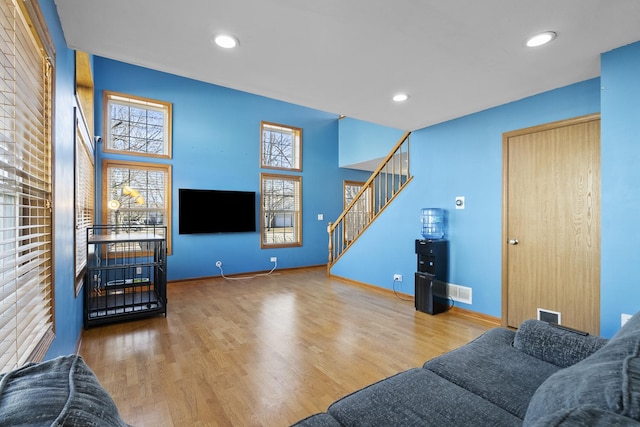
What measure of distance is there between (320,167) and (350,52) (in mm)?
4621

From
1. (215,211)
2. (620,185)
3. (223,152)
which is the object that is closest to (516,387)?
(620,185)

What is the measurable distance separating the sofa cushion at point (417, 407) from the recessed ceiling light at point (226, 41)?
2.27m

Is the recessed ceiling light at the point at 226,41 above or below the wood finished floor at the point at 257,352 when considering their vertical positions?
above

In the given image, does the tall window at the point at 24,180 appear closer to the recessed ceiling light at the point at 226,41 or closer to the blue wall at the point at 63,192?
the blue wall at the point at 63,192

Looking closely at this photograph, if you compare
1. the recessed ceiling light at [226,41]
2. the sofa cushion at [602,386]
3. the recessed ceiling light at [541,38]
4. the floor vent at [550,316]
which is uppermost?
the recessed ceiling light at [226,41]

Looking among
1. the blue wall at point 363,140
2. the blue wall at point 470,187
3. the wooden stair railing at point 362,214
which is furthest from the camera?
the blue wall at point 363,140

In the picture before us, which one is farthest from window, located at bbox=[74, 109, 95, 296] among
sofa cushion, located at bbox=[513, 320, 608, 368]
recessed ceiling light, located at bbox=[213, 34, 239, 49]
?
sofa cushion, located at bbox=[513, 320, 608, 368]

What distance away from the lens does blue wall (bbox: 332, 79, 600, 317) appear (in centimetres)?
297

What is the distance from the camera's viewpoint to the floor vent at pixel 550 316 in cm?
284

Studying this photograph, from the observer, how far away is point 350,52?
2250 millimetres

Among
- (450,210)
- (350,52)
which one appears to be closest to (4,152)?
(350,52)

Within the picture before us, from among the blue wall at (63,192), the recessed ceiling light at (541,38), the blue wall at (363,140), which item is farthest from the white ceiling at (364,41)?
the blue wall at (363,140)

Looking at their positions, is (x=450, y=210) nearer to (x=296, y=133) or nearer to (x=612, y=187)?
(x=612, y=187)

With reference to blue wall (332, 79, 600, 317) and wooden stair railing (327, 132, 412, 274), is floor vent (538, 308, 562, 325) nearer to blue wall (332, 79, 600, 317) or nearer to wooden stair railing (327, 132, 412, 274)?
blue wall (332, 79, 600, 317)
